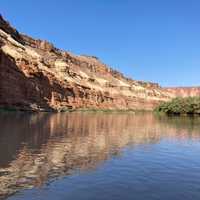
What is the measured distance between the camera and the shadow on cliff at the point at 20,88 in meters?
74.1

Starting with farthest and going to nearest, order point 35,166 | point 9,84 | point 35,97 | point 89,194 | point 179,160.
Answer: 1. point 35,97
2. point 9,84
3. point 179,160
4. point 35,166
5. point 89,194

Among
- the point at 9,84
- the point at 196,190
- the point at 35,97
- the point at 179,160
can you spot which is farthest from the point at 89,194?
the point at 35,97

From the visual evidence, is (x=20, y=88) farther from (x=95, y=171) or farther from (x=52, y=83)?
(x=95, y=171)

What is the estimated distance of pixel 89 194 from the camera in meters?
11.5

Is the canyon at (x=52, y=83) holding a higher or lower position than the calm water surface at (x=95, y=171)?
higher

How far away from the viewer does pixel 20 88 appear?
80500 millimetres

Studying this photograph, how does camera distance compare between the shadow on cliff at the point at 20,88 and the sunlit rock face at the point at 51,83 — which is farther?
the sunlit rock face at the point at 51,83

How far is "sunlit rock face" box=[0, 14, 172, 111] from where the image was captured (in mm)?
78062

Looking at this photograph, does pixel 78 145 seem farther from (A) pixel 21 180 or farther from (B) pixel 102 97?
(B) pixel 102 97

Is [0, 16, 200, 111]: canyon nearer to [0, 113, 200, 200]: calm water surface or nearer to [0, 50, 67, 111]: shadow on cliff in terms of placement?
[0, 50, 67, 111]: shadow on cliff

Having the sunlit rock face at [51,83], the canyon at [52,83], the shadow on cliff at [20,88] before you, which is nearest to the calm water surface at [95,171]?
the shadow on cliff at [20,88]

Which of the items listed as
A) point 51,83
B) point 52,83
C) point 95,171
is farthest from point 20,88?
point 95,171

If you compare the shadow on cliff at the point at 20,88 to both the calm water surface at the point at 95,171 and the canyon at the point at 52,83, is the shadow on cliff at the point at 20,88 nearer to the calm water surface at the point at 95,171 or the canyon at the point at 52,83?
the canyon at the point at 52,83

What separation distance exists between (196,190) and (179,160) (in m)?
6.60
